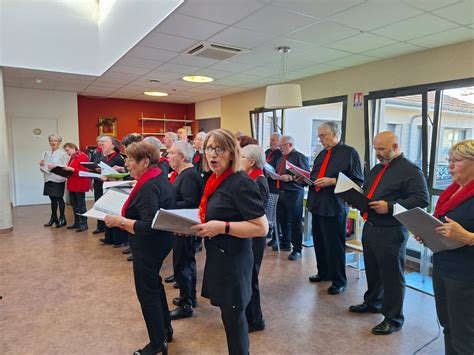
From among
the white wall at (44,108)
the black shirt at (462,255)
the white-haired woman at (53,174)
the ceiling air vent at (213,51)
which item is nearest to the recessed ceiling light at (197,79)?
the ceiling air vent at (213,51)

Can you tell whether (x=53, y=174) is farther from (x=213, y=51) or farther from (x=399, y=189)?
(x=399, y=189)

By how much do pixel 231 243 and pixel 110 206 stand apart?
36.9 inches

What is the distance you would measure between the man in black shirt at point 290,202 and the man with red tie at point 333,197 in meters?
1.00

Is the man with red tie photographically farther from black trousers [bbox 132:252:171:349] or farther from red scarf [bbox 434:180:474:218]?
black trousers [bbox 132:252:171:349]

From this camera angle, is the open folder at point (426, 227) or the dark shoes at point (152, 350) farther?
the dark shoes at point (152, 350)

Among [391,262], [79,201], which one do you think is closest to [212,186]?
[391,262]

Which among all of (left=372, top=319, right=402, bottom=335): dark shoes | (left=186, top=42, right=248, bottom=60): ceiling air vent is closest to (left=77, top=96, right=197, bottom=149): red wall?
(left=186, top=42, right=248, bottom=60): ceiling air vent

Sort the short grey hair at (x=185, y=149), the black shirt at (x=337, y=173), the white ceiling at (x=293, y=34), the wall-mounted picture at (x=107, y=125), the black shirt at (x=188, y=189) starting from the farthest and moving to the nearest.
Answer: the wall-mounted picture at (x=107, y=125) < the black shirt at (x=337, y=173) < the white ceiling at (x=293, y=34) < the short grey hair at (x=185, y=149) < the black shirt at (x=188, y=189)

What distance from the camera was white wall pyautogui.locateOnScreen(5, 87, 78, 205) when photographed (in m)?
7.39

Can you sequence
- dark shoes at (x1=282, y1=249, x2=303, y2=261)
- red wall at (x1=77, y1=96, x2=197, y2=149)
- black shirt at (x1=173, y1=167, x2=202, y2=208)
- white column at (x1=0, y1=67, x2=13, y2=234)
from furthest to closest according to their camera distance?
red wall at (x1=77, y1=96, x2=197, y2=149)
white column at (x1=0, y1=67, x2=13, y2=234)
dark shoes at (x1=282, y1=249, x2=303, y2=261)
black shirt at (x1=173, y1=167, x2=202, y2=208)

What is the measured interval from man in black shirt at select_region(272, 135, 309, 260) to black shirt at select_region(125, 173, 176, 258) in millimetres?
2515

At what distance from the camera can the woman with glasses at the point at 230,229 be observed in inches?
63.1

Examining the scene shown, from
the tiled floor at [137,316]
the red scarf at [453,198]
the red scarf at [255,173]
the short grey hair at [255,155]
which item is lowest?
the tiled floor at [137,316]

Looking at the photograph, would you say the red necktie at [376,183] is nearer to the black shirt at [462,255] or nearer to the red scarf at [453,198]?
the red scarf at [453,198]
